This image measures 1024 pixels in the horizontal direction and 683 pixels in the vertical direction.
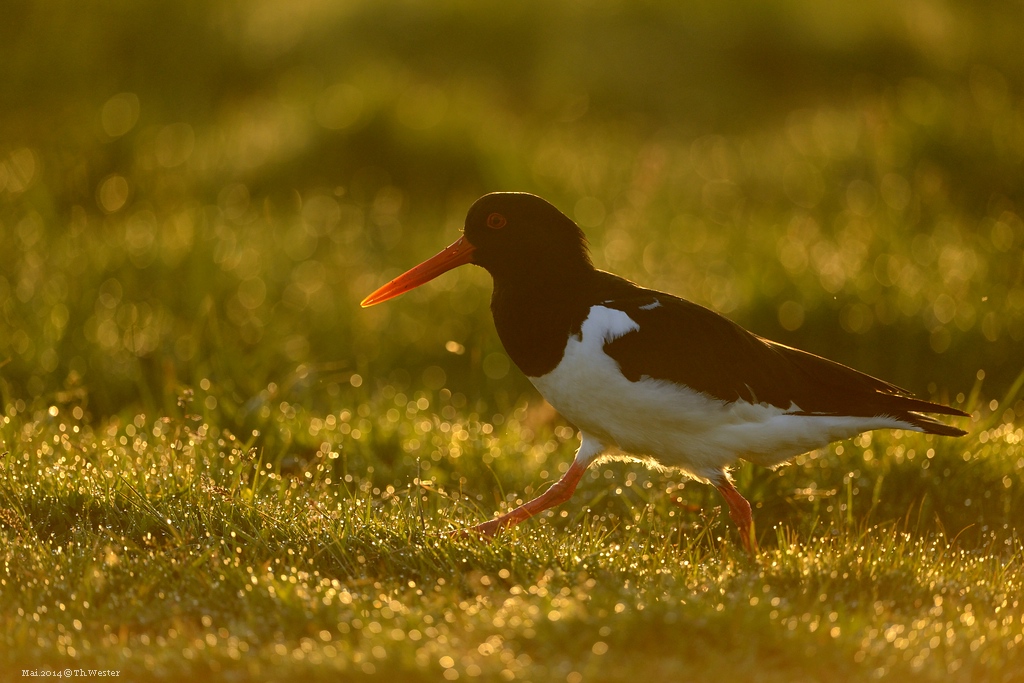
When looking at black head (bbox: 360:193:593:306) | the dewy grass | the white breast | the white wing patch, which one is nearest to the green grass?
the dewy grass

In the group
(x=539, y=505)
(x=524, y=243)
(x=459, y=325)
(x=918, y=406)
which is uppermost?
(x=524, y=243)

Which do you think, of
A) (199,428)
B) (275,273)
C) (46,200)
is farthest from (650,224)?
(199,428)

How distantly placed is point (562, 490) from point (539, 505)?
0.14 metres

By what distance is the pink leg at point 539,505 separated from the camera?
415cm

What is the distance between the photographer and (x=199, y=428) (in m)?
5.11

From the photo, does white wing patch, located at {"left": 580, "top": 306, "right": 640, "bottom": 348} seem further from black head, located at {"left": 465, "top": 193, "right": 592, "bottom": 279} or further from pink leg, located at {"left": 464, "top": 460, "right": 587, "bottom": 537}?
pink leg, located at {"left": 464, "top": 460, "right": 587, "bottom": 537}

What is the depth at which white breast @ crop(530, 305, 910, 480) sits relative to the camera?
4309 mm

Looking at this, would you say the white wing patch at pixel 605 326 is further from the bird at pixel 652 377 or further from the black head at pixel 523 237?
the black head at pixel 523 237

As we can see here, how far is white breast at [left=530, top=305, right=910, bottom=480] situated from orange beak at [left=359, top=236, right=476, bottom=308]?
0.71 m

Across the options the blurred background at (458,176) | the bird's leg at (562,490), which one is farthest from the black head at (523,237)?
the blurred background at (458,176)

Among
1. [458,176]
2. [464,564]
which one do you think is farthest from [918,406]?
[458,176]

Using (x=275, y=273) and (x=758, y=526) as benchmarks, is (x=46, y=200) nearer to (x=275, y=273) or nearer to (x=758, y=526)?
(x=275, y=273)

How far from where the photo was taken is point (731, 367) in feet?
14.8

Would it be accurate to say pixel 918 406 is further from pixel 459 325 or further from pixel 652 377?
pixel 459 325
